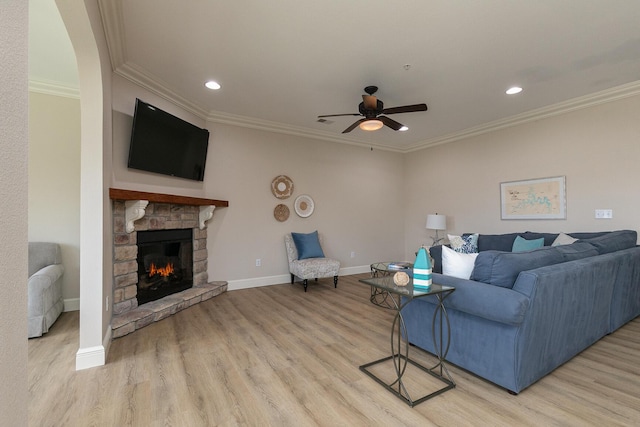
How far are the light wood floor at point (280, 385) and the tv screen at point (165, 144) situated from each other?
6.06 feet

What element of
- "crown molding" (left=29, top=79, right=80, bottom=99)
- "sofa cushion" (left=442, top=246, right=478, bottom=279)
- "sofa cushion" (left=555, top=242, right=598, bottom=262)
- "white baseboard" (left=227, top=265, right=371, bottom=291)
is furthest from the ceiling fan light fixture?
"crown molding" (left=29, top=79, right=80, bottom=99)

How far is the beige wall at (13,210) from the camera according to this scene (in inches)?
25.6

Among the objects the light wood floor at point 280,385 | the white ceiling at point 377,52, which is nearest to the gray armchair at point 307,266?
the light wood floor at point 280,385

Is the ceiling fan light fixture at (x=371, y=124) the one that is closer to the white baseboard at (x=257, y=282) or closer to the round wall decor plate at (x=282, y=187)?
the round wall decor plate at (x=282, y=187)

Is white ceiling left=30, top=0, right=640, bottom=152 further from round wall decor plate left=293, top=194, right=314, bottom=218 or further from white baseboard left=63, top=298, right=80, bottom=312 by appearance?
white baseboard left=63, top=298, right=80, bottom=312

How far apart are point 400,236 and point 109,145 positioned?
550 centimetres

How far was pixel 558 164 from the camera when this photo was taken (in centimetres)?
428

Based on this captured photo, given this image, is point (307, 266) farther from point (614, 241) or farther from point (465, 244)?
point (614, 241)

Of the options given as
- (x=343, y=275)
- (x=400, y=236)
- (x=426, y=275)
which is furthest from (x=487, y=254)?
(x=400, y=236)

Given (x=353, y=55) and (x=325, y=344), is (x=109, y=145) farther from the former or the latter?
(x=325, y=344)

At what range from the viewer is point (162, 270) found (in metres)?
3.80

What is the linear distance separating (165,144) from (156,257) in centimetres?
141

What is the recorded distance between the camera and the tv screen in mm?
3197

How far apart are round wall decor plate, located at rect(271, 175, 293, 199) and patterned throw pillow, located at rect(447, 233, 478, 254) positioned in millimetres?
2828
